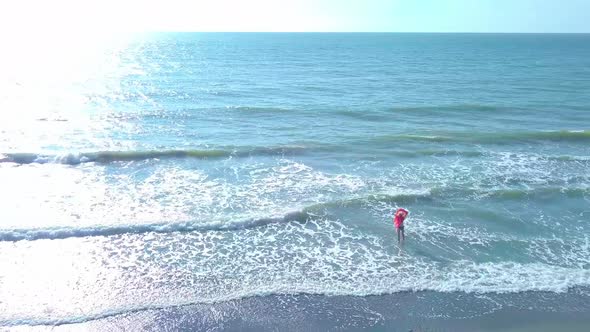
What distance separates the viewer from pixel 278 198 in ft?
63.9

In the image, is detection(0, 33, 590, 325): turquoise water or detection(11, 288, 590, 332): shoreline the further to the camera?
detection(0, 33, 590, 325): turquoise water

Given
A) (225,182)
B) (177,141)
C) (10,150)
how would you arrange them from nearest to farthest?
1. (225,182)
2. (10,150)
3. (177,141)

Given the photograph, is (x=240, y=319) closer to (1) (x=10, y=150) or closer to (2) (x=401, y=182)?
(2) (x=401, y=182)

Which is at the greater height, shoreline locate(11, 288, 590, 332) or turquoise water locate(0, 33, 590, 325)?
turquoise water locate(0, 33, 590, 325)

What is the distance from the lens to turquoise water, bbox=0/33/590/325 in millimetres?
13555

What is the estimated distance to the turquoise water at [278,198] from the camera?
1355cm

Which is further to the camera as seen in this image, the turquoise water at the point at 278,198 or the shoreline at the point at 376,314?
the turquoise water at the point at 278,198

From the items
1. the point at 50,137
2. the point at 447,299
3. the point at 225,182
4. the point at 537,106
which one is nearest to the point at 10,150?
the point at 50,137

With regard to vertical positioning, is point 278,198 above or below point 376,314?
above

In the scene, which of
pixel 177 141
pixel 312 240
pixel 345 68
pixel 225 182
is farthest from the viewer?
pixel 345 68

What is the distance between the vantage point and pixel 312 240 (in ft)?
52.8

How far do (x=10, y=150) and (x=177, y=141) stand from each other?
8.56m

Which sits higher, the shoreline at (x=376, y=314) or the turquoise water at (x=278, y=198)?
the turquoise water at (x=278, y=198)

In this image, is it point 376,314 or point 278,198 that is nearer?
point 376,314
